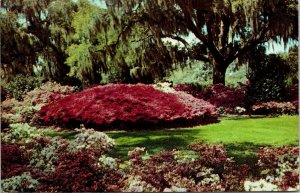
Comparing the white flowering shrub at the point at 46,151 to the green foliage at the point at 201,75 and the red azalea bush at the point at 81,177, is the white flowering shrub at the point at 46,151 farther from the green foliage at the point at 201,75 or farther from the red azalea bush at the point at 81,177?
the green foliage at the point at 201,75

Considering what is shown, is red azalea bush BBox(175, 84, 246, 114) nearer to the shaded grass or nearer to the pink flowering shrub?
the shaded grass

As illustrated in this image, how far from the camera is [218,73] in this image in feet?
35.0

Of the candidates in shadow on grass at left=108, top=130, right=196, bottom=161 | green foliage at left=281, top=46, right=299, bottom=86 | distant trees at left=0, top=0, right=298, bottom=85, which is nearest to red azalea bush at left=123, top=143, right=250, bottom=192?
shadow on grass at left=108, top=130, right=196, bottom=161

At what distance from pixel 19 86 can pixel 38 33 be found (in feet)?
5.70

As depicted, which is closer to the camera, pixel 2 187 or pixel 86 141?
pixel 2 187

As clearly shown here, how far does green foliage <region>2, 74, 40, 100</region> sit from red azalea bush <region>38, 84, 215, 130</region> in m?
0.42

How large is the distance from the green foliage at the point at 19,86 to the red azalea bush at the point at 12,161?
93 cm

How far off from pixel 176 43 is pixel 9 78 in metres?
4.24

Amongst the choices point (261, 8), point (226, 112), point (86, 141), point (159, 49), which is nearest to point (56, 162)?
point (86, 141)

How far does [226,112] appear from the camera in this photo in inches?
392

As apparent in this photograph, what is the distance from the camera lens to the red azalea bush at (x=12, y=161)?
23.0ft

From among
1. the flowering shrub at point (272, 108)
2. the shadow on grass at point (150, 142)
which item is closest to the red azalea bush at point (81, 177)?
the shadow on grass at point (150, 142)

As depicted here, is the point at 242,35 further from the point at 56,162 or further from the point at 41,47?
the point at 56,162

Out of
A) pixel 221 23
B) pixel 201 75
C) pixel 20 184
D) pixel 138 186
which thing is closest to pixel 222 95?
pixel 201 75
